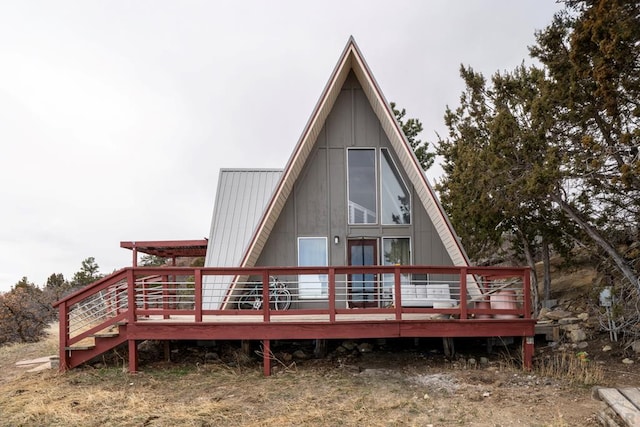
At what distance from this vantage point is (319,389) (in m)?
6.58

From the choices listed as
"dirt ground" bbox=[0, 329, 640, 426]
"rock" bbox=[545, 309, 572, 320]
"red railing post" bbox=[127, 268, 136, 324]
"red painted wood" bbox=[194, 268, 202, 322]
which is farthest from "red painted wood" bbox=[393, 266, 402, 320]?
"rock" bbox=[545, 309, 572, 320]

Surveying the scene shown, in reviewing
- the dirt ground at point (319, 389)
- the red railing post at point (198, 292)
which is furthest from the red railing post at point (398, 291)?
the red railing post at point (198, 292)

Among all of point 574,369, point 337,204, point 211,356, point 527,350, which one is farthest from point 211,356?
point 574,369

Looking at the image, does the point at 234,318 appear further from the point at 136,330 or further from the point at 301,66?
the point at 301,66

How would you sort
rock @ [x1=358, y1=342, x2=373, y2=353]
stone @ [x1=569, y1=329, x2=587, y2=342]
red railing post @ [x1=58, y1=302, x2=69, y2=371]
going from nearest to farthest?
A: red railing post @ [x1=58, y1=302, x2=69, y2=371] < rock @ [x1=358, y1=342, x2=373, y2=353] < stone @ [x1=569, y1=329, x2=587, y2=342]

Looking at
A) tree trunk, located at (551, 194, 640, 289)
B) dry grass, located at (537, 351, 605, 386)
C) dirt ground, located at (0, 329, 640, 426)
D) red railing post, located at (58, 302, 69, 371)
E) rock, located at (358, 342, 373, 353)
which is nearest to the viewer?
dirt ground, located at (0, 329, 640, 426)

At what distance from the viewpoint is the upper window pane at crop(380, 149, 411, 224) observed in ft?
33.0

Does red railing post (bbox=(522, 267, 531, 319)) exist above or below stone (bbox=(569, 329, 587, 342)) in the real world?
above

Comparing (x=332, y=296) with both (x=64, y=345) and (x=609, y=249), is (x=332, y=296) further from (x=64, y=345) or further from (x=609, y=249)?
(x=609, y=249)

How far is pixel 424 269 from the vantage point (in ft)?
25.1

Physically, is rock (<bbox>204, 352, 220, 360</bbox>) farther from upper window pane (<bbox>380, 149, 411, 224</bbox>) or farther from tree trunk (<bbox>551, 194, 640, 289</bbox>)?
tree trunk (<bbox>551, 194, 640, 289</bbox>)

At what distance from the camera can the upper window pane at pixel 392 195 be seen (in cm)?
1005

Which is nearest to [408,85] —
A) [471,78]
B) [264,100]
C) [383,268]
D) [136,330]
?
[471,78]

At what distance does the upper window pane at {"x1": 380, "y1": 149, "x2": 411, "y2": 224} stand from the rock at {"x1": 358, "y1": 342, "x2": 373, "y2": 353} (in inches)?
117
